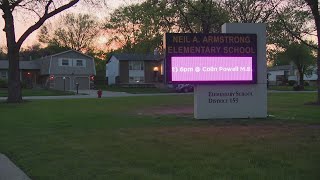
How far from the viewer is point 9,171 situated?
26.9 ft

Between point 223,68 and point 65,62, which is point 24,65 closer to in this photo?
point 65,62

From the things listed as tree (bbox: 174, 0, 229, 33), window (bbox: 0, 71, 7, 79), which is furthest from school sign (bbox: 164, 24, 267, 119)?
window (bbox: 0, 71, 7, 79)

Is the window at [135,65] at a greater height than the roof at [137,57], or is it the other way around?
the roof at [137,57]

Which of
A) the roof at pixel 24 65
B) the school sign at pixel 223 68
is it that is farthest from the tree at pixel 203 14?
the roof at pixel 24 65

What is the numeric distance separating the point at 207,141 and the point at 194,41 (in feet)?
24.7

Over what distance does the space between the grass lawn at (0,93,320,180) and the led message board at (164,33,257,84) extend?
8.77 feet

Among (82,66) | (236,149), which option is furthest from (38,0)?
(82,66)

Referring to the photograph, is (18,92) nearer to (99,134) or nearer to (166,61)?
(166,61)

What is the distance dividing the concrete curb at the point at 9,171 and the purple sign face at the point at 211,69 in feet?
31.4

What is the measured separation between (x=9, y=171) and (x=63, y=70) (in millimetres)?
63917

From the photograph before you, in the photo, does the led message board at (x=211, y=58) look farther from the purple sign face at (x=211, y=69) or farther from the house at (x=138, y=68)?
the house at (x=138, y=68)

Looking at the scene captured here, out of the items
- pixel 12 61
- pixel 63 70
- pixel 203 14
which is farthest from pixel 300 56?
pixel 12 61

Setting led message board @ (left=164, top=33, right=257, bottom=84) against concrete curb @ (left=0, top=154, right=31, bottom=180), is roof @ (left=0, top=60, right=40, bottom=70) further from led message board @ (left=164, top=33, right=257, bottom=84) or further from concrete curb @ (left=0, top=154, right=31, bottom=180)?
concrete curb @ (left=0, top=154, right=31, bottom=180)

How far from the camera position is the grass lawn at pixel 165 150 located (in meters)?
7.71
